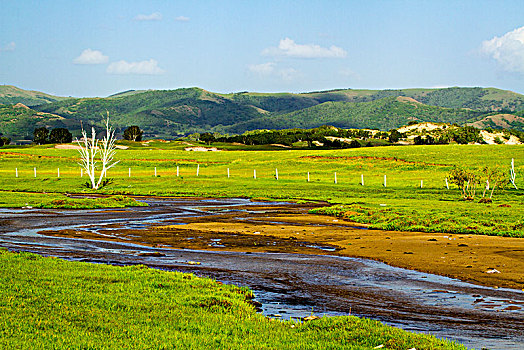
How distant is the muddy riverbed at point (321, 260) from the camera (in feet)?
40.9

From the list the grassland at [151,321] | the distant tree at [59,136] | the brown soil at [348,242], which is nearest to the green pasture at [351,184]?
the brown soil at [348,242]

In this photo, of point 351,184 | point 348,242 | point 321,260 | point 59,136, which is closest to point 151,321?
point 321,260

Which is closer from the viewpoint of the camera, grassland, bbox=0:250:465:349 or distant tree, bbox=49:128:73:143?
grassland, bbox=0:250:465:349

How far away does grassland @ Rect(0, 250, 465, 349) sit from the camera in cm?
931

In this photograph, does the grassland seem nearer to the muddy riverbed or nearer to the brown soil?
the muddy riverbed

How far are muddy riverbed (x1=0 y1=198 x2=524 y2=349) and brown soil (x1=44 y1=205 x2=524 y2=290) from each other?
4 centimetres

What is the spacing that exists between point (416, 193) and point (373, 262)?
31.1m

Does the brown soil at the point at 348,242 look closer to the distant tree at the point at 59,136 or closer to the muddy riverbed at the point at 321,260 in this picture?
the muddy riverbed at the point at 321,260

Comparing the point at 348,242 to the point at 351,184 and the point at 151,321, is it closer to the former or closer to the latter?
the point at 151,321

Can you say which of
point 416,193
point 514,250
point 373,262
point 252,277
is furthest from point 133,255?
point 416,193

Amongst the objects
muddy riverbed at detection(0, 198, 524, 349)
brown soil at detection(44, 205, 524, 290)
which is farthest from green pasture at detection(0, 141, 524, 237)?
muddy riverbed at detection(0, 198, 524, 349)

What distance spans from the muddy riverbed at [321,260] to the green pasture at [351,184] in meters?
3.73

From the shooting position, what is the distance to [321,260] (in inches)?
752

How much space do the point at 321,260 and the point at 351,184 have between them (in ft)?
142
